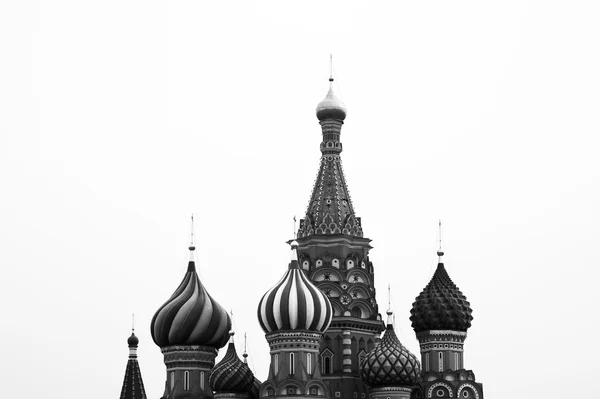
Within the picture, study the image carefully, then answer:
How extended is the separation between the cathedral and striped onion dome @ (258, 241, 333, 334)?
0.04 metres

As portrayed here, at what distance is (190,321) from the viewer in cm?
7831

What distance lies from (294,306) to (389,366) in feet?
19.0

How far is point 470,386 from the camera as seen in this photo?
78562 millimetres

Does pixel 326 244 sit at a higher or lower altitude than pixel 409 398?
higher

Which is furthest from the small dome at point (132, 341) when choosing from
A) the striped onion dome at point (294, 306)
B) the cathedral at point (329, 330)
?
the striped onion dome at point (294, 306)

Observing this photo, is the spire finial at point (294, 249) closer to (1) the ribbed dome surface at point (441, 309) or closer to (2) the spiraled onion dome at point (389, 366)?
(2) the spiraled onion dome at point (389, 366)

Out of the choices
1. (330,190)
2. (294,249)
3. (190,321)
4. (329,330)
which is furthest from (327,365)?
(330,190)

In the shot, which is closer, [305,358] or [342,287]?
[305,358]

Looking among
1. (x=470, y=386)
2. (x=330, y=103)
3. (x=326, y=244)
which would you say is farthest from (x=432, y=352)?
(x=330, y=103)

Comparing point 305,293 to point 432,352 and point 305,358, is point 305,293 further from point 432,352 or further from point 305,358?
point 432,352

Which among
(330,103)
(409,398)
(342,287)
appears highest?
(330,103)

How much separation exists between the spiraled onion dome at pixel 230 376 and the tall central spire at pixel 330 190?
728 cm

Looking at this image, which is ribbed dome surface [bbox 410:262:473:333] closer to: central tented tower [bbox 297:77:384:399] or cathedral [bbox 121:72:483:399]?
cathedral [bbox 121:72:483:399]

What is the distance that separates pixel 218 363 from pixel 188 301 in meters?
3.17
